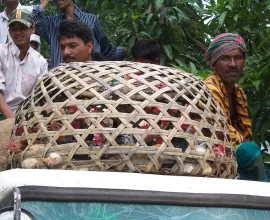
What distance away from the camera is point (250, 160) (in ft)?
8.88

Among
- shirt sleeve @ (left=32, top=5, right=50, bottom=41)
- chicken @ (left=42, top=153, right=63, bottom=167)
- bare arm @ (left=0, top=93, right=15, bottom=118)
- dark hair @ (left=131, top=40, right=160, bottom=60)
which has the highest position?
chicken @ (left=42, top=153, right=63, bottom=167)

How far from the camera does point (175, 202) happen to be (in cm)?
159

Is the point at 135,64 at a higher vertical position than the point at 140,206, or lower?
higher

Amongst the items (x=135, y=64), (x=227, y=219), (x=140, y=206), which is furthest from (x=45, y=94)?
(x=227, y=219)

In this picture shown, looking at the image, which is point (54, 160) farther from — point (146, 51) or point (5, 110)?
point (146, 51)

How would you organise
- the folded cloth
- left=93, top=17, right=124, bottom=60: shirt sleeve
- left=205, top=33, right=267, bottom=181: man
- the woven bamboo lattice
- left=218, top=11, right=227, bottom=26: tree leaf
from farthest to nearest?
left=218, top=11, right=227, bottom=26: tree leaf < left=93, top=17, right=124, bottom=60: shirt sleeve < left=205, top=33, right=267, bottom=181: man < the folded cloth < the woven bamboo lattice

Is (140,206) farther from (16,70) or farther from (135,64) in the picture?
(16,70)

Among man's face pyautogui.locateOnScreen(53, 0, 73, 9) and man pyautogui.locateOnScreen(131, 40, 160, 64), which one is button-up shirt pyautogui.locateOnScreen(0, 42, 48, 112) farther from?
man pyautogui.locateOnScreen(131, 40, 160, 64)

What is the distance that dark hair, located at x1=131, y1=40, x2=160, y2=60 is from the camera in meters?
4.59

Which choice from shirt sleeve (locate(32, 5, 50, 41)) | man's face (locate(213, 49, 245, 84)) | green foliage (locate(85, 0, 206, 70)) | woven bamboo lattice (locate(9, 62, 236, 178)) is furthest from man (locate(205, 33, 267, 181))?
shirt sleeve (locate(32, 5, 50, 41))

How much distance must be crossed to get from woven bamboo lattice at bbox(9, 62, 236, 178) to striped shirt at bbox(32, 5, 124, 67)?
244cm

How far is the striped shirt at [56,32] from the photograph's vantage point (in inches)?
180

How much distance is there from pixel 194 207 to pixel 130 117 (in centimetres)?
38

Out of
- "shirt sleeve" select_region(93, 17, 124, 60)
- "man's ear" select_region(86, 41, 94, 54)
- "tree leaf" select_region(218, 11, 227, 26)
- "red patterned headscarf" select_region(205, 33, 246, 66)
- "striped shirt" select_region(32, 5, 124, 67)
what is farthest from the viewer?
"tree leaf" select_region(218, 11, 227, 26)
